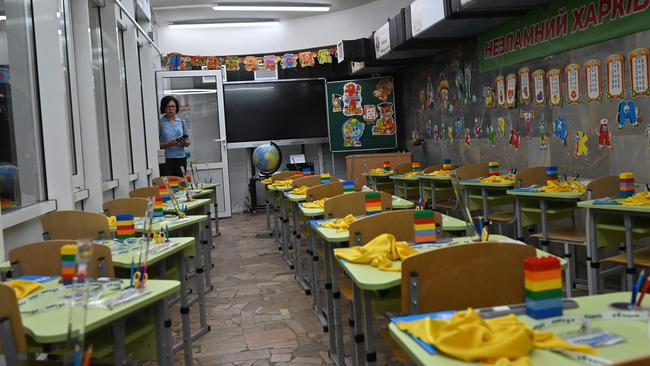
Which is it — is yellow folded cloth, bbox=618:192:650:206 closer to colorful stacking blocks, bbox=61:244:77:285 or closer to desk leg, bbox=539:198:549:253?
desk leg, bbox=539:198:549:253

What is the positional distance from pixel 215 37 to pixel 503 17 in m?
6.19

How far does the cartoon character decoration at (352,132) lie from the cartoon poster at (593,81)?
216 inches

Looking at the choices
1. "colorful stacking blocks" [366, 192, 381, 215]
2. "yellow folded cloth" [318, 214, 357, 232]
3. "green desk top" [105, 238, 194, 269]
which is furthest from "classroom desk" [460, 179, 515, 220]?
"green desk top" [105, 238, 194, 269]

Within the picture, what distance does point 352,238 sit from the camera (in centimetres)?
271

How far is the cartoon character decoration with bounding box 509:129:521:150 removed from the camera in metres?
6.26

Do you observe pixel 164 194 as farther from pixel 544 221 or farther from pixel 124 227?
pixel 544 221

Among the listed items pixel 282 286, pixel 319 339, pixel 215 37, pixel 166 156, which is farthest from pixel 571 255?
pixel 215 37

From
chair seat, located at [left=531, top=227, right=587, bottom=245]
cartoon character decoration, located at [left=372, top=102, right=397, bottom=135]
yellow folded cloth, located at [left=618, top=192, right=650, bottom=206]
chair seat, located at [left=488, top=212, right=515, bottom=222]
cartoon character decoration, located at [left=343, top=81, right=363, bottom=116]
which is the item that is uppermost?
cartoon character decoration, located at [left=343, top=81, right=363, bottom=116]

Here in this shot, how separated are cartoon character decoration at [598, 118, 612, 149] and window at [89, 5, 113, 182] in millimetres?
4550

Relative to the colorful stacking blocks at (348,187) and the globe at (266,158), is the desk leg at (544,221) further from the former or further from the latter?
the globe at (266,158)

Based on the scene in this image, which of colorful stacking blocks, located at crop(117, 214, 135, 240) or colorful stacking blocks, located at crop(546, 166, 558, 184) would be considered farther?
colorful stacking blocks, located at crop(546, 166, 558, 184)

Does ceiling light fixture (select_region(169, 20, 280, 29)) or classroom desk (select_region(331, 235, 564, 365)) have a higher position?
ceiling light fixture (select_region(169, 20, 280, 29))

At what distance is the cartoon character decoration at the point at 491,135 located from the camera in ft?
22.2

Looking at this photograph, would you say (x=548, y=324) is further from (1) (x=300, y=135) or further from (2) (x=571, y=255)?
→ (1) (x=300, y=135)
